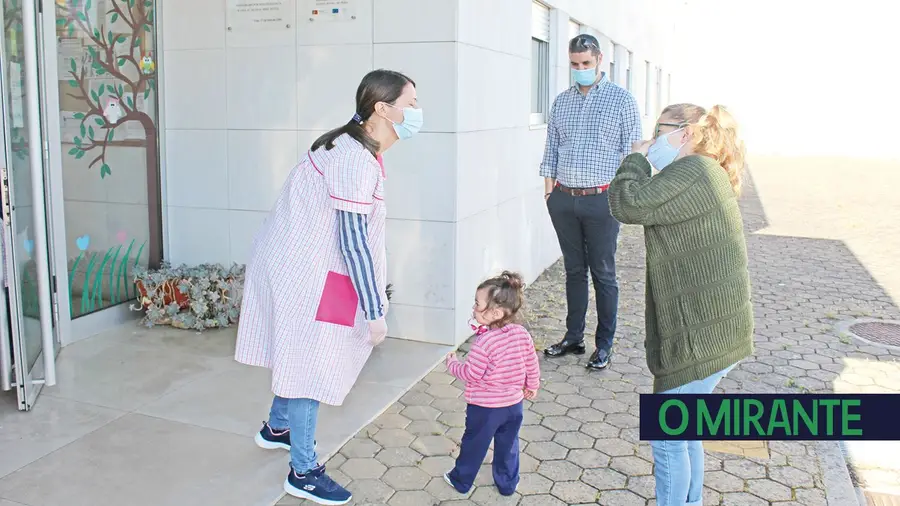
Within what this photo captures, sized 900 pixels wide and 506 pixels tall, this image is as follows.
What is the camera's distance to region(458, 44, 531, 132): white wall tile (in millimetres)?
5544

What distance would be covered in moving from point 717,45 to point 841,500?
98.0ft

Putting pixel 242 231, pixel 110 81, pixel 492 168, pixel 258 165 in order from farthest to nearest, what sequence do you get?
pixel 492 168, pixel 242 231, pixel 258 165, pixel 110 81

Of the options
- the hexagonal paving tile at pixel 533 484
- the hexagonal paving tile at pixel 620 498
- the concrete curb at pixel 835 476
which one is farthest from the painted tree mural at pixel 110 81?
the concrete curb at pixel 835 476

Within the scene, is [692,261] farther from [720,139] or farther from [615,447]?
[615,447]

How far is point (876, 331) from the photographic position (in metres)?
6.31

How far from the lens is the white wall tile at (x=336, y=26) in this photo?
5520 mm

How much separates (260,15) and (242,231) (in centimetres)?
160

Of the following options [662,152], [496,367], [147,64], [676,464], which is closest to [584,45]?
[662,152]

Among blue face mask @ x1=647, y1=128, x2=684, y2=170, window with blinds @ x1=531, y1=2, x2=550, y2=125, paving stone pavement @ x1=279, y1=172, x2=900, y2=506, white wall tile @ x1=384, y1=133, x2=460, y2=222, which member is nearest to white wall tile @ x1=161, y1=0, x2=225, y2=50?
white wall tile @ x1=384, y1=133, x2=460, y2=222

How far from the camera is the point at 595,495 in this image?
11.5 ft

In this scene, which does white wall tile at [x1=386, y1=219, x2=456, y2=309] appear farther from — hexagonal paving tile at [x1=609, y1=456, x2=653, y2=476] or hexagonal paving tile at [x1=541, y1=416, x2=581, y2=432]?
hexagonal paving tile at [x1=609, y1=456, x2=653, y2=476]

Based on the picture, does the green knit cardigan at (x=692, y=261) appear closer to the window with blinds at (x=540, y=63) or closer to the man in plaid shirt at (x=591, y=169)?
the man in plaid shirt at (x=591, y=169)

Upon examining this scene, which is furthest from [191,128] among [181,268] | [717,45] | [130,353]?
[717,45]

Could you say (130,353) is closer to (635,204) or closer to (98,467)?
(98,467)
